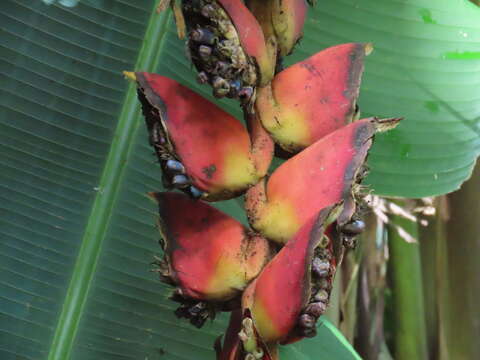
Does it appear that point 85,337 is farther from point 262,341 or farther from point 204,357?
point 262,341

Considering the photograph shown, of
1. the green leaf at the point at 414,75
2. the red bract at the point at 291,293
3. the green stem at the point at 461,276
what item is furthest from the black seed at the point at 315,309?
the green stem at the point at 461,276

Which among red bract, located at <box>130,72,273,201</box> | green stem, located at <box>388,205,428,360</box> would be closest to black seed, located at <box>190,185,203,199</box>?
red bract, located at <box>130,72,273,201</box>

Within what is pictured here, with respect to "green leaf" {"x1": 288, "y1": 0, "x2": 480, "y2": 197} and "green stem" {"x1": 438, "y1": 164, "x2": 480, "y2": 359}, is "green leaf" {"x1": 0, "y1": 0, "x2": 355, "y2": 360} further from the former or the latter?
"green stem" {"x1": 438, "y1": 164, "x2": 480, "y2": 359}

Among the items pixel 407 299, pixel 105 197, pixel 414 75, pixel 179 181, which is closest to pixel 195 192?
pixel 179 181

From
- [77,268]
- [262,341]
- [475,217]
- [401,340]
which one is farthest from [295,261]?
[401,340]

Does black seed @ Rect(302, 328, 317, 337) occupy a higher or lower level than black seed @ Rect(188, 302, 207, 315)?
higher

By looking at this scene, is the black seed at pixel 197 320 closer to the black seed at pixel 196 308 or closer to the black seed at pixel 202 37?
the black seed at pixel 196 308
